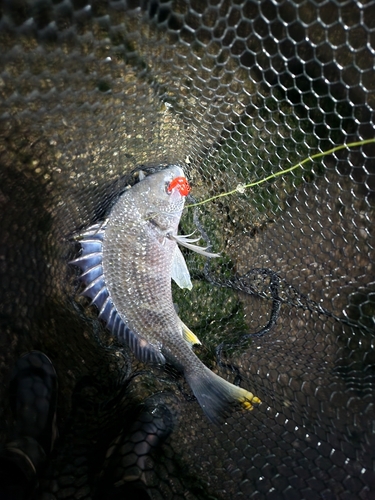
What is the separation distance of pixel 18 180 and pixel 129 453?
6.09 ft

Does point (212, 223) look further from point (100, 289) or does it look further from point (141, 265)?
point (100, 289)

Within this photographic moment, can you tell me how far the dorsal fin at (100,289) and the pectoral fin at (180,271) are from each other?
1.67ft

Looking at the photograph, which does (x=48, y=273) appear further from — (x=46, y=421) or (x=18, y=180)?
(x=46, y=421)

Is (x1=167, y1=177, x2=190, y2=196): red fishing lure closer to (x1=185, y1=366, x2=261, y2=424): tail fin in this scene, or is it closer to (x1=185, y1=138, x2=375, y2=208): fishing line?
(x1=185, y1=138, x2=375, y2=208): fishing line

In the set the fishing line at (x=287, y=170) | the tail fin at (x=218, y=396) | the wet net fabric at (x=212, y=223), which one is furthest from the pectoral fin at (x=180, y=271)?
the tail fin at (x=218, y=396)

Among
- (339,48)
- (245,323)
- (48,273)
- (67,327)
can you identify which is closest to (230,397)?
(245,323)

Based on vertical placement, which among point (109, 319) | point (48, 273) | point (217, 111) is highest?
point (217, 111)

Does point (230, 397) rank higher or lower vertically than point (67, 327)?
lower

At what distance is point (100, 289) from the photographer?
112 inches

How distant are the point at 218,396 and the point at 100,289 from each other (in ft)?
3.72

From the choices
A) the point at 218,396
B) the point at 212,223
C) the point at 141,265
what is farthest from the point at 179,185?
the point at 218,396

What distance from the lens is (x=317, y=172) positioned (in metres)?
2.53

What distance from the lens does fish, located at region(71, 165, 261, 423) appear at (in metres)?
2.71

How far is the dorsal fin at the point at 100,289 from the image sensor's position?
9.20 feet
